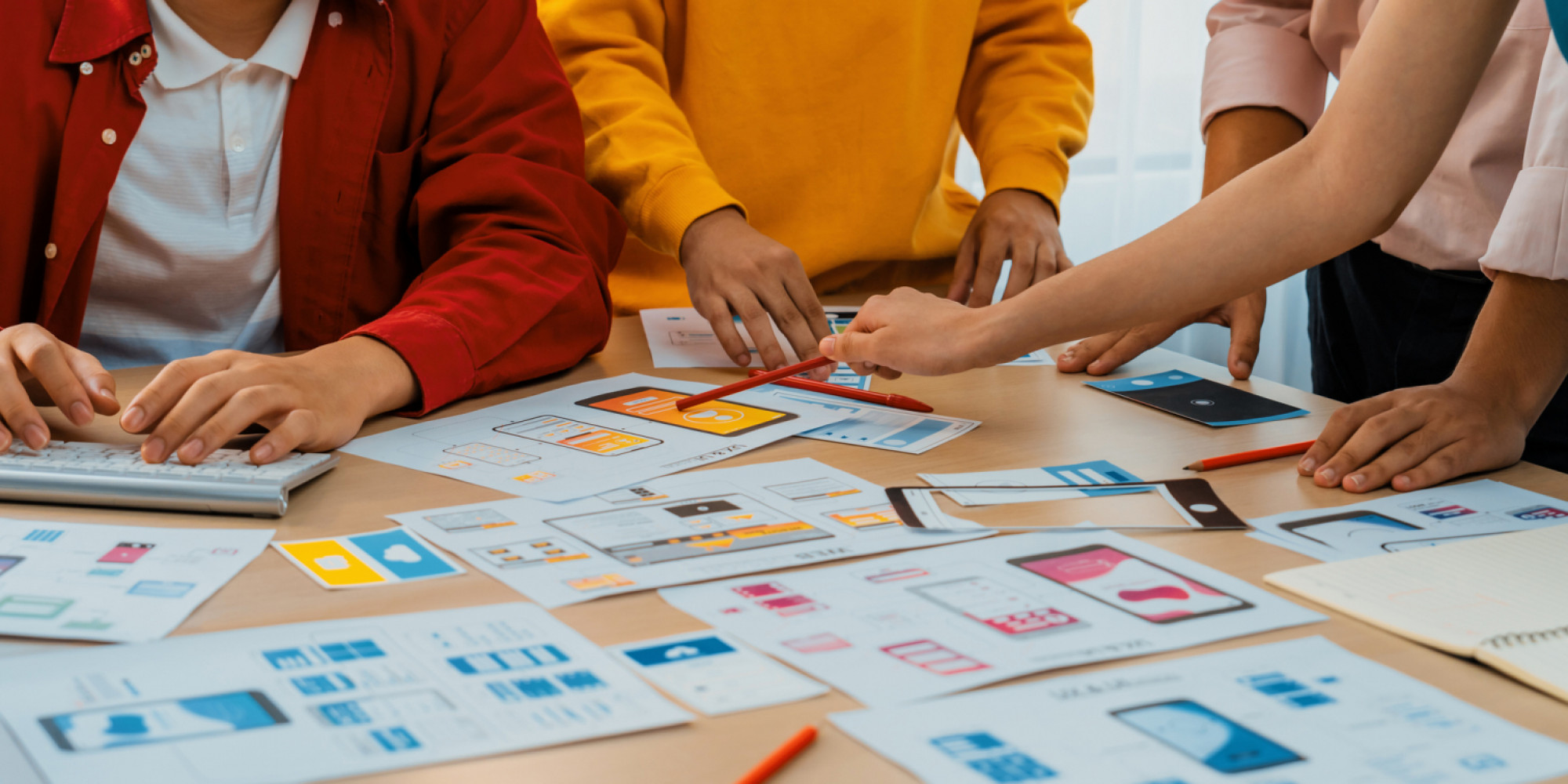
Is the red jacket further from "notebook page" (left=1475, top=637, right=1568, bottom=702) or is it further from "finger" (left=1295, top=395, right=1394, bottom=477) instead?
"notebook page" (left=1475, top=637, right=1568, bottom=702)

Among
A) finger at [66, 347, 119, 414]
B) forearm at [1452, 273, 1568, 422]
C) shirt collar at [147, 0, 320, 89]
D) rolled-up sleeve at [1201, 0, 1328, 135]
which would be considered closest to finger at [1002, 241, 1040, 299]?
rolled-up sleeve at [1201, 0, 1328, 135]

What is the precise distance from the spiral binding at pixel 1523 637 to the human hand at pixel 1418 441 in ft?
0.77

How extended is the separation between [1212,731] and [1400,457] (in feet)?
1.38

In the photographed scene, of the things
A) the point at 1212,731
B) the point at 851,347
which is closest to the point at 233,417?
the point at 851,347

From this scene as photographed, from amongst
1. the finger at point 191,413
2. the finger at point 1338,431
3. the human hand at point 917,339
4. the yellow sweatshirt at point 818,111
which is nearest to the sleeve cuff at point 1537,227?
the finger at point 1338,431

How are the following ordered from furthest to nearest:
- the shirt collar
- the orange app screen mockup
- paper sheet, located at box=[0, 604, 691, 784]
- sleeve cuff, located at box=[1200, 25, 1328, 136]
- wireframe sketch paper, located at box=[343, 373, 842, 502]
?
sleeve cuff, located at box=[1200, 25, 1328, 136] < the shirt collar < the orange app screen mockup < wireframe sketch paper, located at box=[343, 373, 842, 502] < paper sheet, located at box=[0, 604, 691, 784]

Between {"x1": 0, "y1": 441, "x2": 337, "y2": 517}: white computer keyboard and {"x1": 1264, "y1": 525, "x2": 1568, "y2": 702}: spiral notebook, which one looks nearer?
{"x1": 1264, "y1": 525, "x2": 1568, "y2": 702}: spiral notebook

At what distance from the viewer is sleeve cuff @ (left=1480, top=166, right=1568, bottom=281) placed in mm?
789

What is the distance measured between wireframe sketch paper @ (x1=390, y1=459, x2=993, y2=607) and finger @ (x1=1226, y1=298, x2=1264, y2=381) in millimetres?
463

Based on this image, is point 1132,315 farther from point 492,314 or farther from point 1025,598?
point 492,314

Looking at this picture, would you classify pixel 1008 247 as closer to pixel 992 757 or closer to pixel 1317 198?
pixel 1317 198

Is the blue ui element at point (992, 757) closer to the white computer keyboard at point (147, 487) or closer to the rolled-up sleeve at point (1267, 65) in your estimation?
the white computer keyboard at point (147, 487)

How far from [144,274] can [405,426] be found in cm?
35

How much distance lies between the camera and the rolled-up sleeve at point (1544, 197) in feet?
2.59
